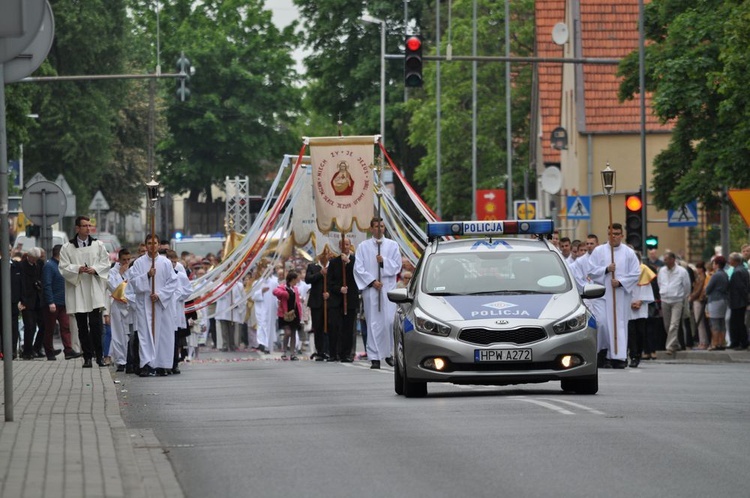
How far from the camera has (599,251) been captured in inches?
1017

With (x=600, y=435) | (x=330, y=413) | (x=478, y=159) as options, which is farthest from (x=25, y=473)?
(x=478, y=159)

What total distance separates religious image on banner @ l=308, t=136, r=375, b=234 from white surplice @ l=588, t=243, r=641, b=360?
19.6 ft

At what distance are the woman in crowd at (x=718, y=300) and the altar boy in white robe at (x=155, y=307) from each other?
1076 centimetres

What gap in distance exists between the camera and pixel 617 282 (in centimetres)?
2564

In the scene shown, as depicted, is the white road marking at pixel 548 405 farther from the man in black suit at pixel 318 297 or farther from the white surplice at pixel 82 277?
the man in black suit at pixel 318 297

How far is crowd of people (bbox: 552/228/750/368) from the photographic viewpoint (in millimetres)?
25812

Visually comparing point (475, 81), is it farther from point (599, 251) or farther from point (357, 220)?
point (599, 251)

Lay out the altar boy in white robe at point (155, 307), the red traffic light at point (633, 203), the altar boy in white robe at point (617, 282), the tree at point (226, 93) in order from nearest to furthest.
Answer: the altar boy in white robe at point (155, 307), the altar boy in white robe at point (617, 282), the red traffic light at point (633, 203), the tree at point (226, 93)

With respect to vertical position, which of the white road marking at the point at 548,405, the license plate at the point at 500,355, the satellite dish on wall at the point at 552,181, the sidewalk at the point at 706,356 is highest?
the satellite dish on wall at the point at 552,181

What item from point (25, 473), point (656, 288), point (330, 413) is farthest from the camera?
point (656, 288)

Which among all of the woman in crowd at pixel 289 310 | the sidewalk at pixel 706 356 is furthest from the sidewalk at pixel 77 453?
the woman in crowd at pixel 289 310

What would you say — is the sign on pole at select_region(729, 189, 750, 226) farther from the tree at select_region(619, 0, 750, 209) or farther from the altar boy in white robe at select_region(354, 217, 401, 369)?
the altar boy in white robe at select_region(354, 217, 401, 369)

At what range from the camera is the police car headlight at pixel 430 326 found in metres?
17.2

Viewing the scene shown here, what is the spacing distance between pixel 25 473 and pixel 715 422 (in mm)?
5849
